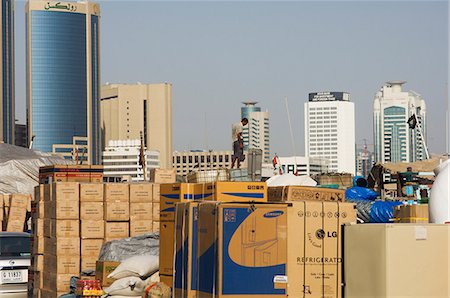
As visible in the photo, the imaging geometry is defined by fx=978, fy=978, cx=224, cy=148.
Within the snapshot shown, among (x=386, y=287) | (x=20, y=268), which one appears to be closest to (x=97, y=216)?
(x=20, y=268)

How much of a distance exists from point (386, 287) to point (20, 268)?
1063 centimetres

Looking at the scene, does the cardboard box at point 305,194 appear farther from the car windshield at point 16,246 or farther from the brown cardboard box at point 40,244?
the car windshield at point 16,246

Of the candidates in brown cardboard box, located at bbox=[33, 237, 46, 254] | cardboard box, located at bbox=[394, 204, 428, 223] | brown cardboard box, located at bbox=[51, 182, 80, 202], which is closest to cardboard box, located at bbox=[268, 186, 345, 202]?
cardboard box, located at bbox=[394, 204, 428, 223]

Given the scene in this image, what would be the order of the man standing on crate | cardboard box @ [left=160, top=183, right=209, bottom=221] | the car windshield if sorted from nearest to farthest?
1. cardboard box @ [left=160, top=183, right=209, bottom=221]
2. the car windshield
3. the man standing on crate

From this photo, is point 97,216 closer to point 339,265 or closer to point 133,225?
point 133,225

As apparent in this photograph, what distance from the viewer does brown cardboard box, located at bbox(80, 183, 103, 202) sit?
15.5 m

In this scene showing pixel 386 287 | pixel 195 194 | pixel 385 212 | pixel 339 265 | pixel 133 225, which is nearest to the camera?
pixel 386 287

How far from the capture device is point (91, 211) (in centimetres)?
1548

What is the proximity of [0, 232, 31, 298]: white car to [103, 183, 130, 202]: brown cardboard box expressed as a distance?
3.07 metres

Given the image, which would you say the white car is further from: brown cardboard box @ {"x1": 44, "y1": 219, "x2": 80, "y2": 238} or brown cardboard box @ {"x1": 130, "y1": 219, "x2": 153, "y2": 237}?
brown cardboard box @ {"x1": 130, "y1": 219, "x2": 153, "y2": 237}

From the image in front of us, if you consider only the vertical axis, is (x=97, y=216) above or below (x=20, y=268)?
above

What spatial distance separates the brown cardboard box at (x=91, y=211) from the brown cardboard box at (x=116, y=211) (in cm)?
13

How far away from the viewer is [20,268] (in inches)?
703

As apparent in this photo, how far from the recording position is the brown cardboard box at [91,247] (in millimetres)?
15328
